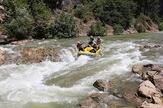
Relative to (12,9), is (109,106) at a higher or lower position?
lower

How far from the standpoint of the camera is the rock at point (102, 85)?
16.2 m

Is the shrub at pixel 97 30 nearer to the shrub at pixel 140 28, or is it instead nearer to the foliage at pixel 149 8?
the shrub at pixel 140 28

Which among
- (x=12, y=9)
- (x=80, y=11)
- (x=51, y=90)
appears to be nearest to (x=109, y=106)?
(x=51, y=90)

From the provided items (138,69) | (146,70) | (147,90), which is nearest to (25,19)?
(138,69)

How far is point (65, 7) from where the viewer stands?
45.2 metres

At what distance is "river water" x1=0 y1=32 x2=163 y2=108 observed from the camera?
1523 centimetres

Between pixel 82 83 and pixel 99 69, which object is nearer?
pixel 82 83

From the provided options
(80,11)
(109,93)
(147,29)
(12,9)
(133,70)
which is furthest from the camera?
(147,29)

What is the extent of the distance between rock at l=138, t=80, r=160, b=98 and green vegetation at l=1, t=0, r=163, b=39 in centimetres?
1972

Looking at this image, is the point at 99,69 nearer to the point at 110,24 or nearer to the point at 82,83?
the point at 82,83

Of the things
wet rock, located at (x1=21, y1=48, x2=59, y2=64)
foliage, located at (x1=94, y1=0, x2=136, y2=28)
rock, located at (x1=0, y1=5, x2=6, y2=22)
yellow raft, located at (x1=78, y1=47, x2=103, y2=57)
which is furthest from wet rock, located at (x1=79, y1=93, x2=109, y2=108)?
foliage, located at (x1=94, y1=0, x2=136, y2=28)

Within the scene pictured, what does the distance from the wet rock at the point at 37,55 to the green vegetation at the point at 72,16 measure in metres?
9.70

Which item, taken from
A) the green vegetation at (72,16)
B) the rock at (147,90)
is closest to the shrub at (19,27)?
the green vegetation at (72,16)

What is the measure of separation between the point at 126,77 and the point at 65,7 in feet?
92.3
